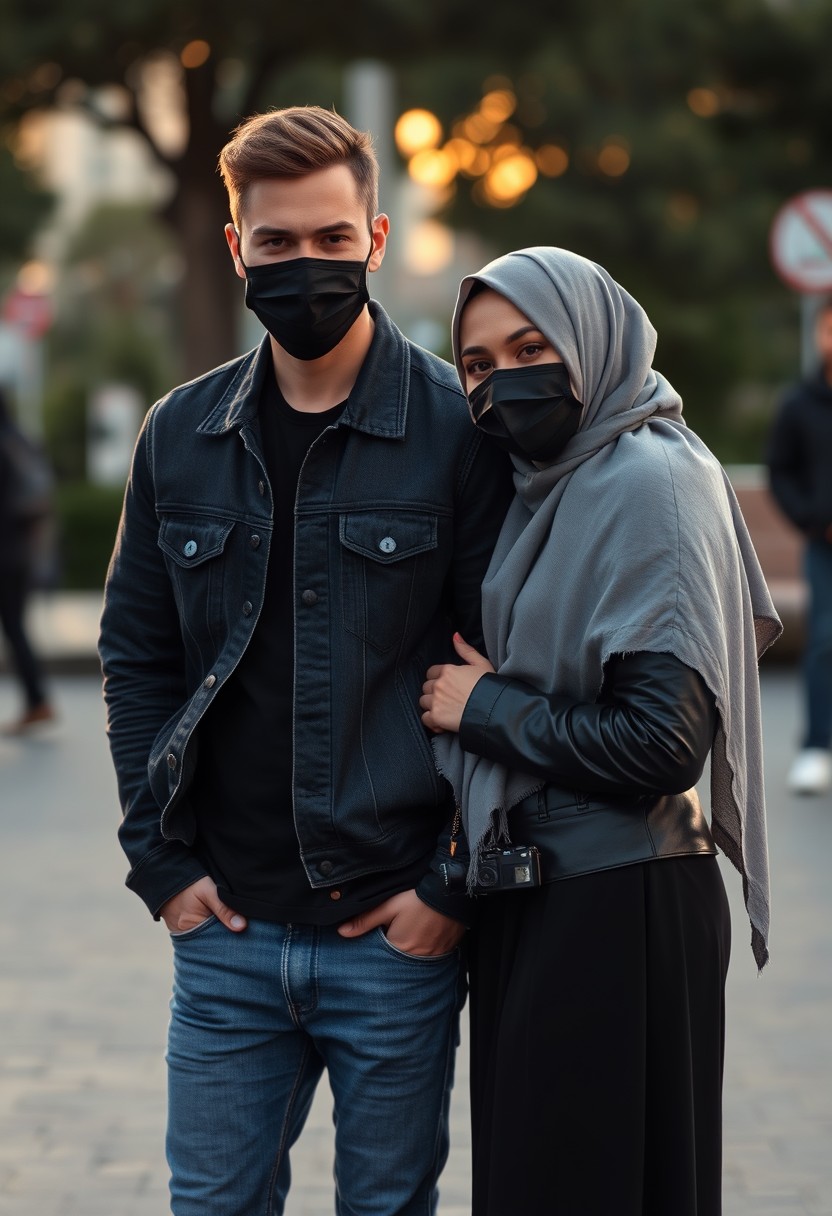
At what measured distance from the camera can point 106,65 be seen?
17.3 m

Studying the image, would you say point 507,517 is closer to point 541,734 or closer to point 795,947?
point 541,734

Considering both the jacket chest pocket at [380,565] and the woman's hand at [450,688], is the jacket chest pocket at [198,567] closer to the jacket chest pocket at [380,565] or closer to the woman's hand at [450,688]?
the jacket chest pocket at [380,565]

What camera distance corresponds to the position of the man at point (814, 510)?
8.31 metres

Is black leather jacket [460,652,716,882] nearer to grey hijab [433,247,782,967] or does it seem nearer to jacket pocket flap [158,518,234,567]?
grey hijab [433,247,782,967]

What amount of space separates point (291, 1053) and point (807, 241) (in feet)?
35.1

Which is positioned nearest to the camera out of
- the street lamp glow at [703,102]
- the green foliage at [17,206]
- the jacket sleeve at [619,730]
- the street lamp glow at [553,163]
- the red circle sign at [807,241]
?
the jacket sleeve at [619,730]

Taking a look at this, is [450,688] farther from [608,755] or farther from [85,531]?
[85,531]

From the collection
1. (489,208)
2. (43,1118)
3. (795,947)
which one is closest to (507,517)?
(43,1118)

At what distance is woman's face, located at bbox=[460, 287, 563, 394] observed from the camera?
252cm

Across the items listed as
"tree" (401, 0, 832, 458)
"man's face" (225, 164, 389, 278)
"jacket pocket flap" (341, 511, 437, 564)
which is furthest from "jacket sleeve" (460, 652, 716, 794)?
"tree" (401, 0, 832, 458)

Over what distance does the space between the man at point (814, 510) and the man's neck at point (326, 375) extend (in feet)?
19.3

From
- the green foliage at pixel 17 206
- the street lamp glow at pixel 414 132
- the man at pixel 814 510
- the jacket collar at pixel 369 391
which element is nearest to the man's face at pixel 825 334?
the man at pixel 814 510

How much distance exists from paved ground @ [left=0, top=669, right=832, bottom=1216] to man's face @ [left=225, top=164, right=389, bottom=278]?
7.18 ft

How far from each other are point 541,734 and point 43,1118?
252cm
